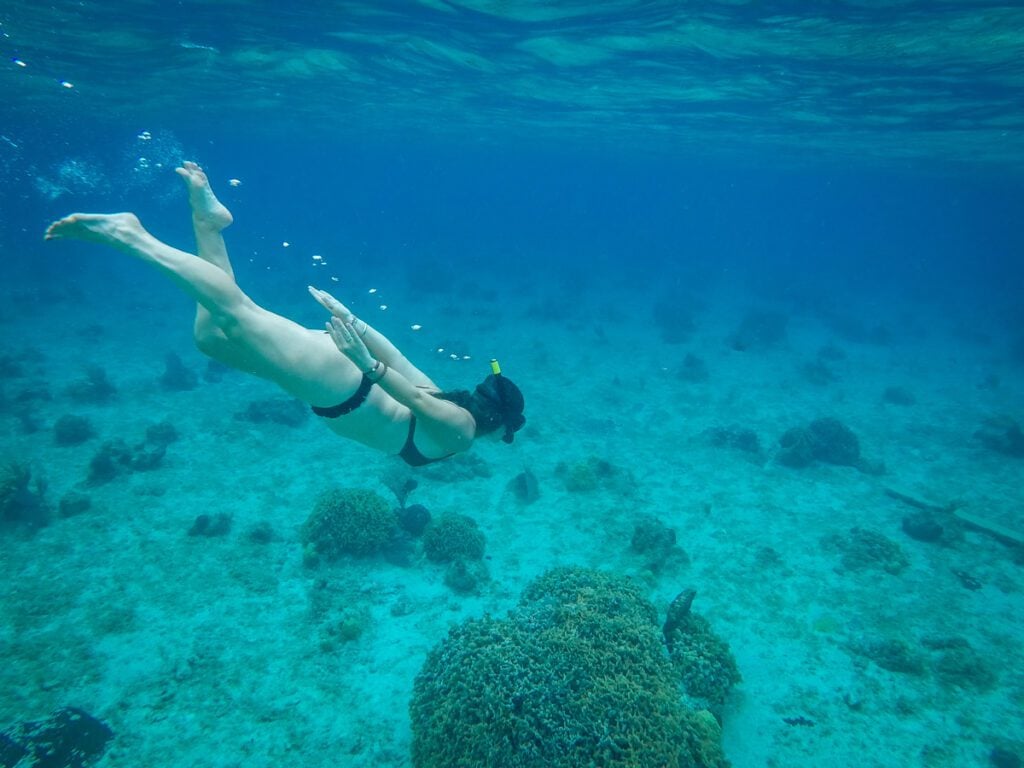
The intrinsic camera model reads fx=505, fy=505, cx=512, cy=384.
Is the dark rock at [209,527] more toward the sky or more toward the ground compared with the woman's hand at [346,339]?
more toward the ground

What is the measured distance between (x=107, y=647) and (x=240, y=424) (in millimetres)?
8492

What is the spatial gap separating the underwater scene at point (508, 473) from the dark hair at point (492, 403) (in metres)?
0.05

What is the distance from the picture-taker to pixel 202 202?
5.50 metres

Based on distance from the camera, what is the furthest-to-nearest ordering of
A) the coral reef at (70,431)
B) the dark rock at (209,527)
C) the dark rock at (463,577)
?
the coral reef at (70,431) < the dark rock at (209,527) < the dark rock at (463,577)

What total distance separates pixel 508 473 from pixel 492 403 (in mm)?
8378

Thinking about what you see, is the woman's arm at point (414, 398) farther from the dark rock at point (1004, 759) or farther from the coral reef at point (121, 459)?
the coral reef at point (121, 459)

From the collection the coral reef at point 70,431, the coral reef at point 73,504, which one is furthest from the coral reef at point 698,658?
the coral reef at point 70,431

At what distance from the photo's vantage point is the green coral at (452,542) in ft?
31.9

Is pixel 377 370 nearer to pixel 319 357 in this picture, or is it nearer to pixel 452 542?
pixel 319 357

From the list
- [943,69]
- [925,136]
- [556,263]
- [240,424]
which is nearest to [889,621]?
[240,424]

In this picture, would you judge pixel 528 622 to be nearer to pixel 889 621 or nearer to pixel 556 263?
pixel 889 621

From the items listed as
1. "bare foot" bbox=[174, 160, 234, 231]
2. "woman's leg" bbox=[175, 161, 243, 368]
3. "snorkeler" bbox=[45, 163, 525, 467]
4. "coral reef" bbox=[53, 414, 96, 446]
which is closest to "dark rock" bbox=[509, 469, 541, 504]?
"snorkeler" bbox=[45, 163, 525, 467]

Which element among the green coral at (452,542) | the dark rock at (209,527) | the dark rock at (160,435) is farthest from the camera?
the dark rock at (160,435)

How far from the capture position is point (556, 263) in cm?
5050
